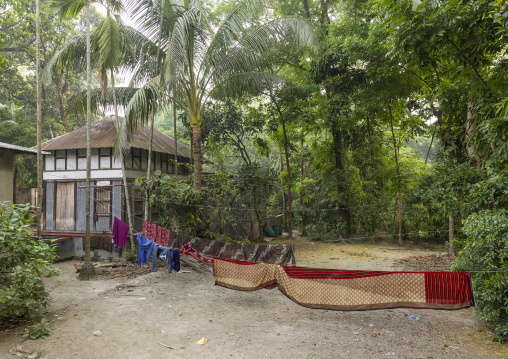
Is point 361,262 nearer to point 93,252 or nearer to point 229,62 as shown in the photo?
point 229,62

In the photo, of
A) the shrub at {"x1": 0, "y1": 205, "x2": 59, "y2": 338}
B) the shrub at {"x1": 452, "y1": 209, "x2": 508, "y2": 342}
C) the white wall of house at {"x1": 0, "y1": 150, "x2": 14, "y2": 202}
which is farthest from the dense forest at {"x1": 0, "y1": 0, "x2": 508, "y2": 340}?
the white wall of house at {"x1": 0, "y1": 150, "x2": 14, "y2": 202}

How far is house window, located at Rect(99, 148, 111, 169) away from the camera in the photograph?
10359 millimetres

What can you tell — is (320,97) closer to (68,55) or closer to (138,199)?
(138,199)

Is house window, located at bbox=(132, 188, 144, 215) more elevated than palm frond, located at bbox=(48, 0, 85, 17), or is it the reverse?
palm frond, located at bbox=(48, 0, 85, 17)

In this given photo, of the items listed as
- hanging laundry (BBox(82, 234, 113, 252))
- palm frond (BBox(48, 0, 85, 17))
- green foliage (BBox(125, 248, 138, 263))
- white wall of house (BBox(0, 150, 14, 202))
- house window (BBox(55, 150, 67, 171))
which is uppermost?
palm frond (BBox(48, 0, 85, 17))

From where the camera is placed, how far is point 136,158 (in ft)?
35.5

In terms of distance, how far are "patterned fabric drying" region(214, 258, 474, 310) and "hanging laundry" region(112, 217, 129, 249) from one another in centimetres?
498

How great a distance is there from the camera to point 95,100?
33.8 feet

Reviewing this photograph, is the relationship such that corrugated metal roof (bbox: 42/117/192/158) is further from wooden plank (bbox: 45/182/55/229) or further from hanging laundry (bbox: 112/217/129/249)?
hanging laundry (bbox: 112/217/129/249)

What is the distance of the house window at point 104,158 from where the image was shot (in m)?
10.4

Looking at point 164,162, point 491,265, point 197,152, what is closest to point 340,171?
point 197,152

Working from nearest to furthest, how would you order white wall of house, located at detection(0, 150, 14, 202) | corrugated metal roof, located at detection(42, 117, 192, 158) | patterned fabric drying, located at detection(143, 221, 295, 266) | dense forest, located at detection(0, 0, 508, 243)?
dense forest, located at detection(0, 0, 508, 243) < patterned fabric drying, located at detection(143, 221, 295, 266) < white wall of house, located at detection(0, 150, 14, 202) < corrugated metal roof, located at detection(42, 117, 192, 158)

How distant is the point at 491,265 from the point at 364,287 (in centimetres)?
154

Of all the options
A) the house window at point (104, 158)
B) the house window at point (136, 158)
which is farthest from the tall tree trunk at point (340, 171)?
the house window at point (104, 158)
